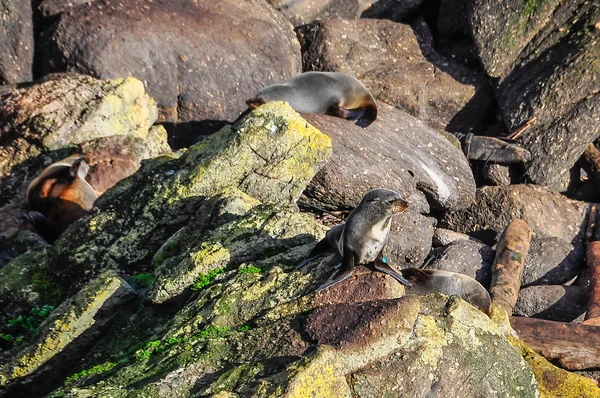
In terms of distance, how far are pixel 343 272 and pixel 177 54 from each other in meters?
8.38

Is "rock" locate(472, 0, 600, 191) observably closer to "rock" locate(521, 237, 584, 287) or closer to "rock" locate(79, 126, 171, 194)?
"rock" locate(521, 237, 584, 287)

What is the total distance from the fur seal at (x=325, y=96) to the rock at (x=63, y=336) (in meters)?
5.86

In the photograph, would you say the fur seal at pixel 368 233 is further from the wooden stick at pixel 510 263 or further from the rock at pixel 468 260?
the rock at pixel 468 260

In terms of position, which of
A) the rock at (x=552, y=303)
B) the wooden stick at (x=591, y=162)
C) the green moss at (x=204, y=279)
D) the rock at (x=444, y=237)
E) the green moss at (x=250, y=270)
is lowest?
the rock at (x=552, y=303)

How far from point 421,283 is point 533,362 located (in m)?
1.94

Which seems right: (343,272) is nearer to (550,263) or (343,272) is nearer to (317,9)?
(550,263)

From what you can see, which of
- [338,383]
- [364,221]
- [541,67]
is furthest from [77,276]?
[541,67]

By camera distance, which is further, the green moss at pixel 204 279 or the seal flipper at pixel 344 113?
the seal flipper at pixel 344 113

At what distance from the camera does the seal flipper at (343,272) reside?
6.13 metres

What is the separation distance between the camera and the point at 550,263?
12.7 m

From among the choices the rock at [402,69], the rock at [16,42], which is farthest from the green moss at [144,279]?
the rock at [402,69]

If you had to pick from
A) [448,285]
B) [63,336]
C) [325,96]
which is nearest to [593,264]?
[448,285]

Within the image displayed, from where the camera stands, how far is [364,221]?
7.01 meters

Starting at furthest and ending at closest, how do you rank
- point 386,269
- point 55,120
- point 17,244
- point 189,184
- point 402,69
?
point 402,69 → point 55,120 → point 17,244 → point 189,184 → point 386,269
